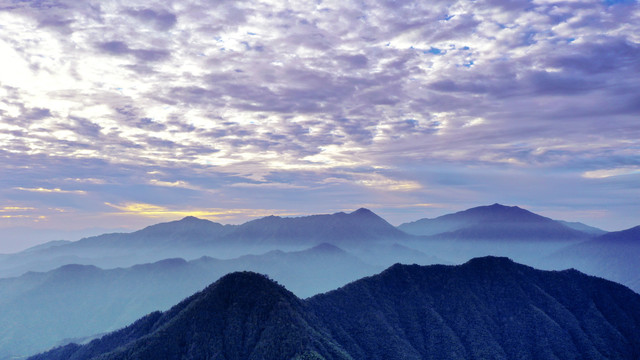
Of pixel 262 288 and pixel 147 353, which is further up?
pixel 262 288

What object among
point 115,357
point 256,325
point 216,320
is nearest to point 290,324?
point 256,325

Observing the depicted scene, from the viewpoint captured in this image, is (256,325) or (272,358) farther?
(256,325)

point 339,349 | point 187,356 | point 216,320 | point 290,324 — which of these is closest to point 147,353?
point 187,356

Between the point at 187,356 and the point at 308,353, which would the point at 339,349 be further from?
the point at 187,356

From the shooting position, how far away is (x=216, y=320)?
18825 centimetres

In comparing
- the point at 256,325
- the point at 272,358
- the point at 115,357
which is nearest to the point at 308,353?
the point at 272,358

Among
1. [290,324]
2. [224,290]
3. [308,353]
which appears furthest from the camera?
[224,290]

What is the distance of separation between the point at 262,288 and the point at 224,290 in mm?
15683

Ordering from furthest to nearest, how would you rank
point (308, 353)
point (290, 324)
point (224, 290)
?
point (224, 290) → point (290, 324) → point (308, 353)

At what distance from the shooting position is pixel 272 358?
170500 millimetres

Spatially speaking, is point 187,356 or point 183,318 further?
point 183,318

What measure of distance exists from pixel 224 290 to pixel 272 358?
4009 centimetres

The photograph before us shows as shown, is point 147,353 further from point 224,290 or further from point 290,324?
point 290,324

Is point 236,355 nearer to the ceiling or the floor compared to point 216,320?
nearer to the floor
